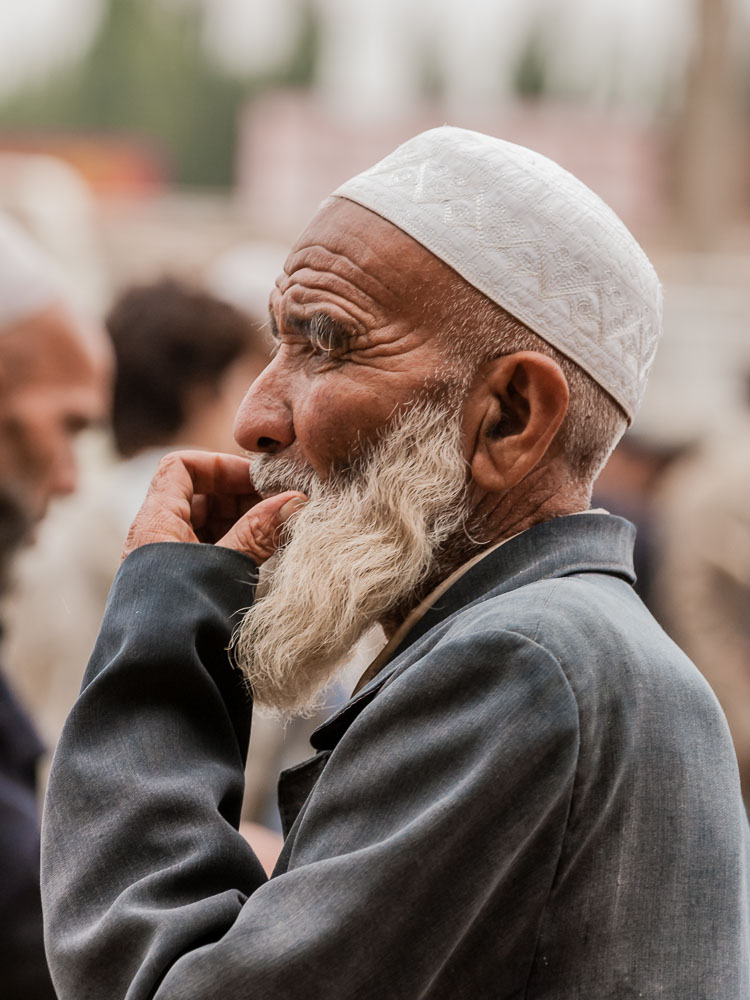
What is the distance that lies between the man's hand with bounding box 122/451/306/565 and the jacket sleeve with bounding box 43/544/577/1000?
0.63 feet

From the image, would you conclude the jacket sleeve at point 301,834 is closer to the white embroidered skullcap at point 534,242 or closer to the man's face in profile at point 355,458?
the man's face in profile at point 355,458

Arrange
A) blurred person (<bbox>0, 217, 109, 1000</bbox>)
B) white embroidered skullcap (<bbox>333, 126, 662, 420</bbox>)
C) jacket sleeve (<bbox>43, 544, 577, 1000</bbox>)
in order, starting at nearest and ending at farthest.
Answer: jacket sleeve (<bbox>43, 544, 577, 1000</bbox>) → white embroidered skullcap (<bbox>333, 126, 662, 420</bbox>) → blurred person (<bbox>0, 217, 109, 1000</bbox>)

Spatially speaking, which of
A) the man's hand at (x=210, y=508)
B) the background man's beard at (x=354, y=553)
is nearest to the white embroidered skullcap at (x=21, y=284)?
the man's hand at (x=210, y=508)

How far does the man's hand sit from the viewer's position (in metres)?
1.94

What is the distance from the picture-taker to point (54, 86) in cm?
4341

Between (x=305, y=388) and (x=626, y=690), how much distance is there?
720 millimetres

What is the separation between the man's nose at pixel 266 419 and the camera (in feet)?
6.49

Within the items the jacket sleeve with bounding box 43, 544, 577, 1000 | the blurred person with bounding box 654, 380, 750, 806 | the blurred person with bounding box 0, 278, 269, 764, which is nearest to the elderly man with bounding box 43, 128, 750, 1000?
the jacket sleeve with bounding box 43, 544, 577, 1000

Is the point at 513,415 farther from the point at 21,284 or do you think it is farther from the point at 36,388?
the point at 21,284

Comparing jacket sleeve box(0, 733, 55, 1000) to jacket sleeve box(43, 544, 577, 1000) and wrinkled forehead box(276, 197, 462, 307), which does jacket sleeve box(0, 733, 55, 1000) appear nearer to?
jacket sleeve box(43, 544, 577, 1000)

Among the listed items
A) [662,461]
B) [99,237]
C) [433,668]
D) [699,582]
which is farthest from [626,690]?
[99,237]

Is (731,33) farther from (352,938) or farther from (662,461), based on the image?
(352,938)

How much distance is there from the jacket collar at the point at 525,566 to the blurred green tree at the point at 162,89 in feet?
142

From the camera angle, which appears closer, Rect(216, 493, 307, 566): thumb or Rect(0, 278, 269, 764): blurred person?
Rect(216, 493, 307, 566): thumb
